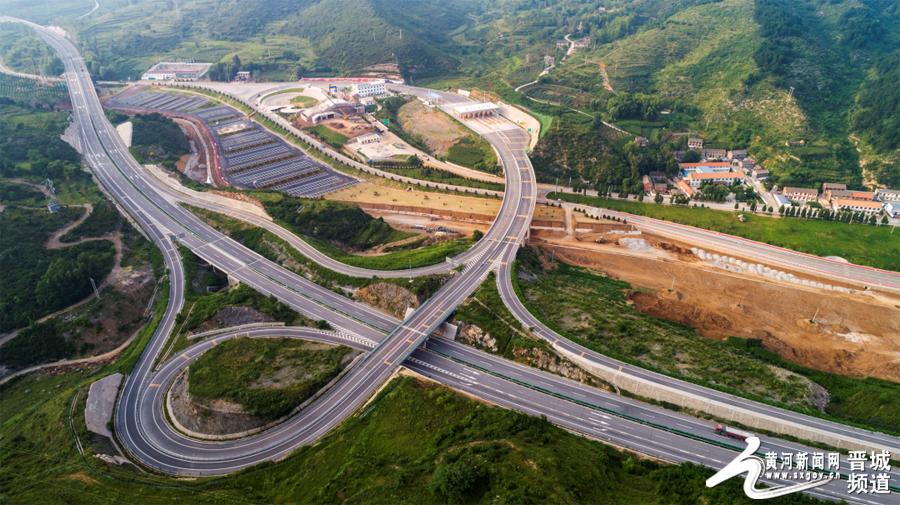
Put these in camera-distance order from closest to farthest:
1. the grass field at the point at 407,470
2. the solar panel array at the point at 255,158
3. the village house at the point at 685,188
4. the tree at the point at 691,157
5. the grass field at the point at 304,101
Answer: the grass field at the point at 407,470, the village house at the point at 685,188, the solar panel array at the point at 255,158, the tree at the point at 691,157, the grass field at the point at 304,101

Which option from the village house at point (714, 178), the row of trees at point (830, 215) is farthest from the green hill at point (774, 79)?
the row of trees at point (830, 215)

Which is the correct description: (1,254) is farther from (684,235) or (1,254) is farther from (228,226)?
(684,235)

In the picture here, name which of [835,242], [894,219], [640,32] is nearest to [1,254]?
[835,242]

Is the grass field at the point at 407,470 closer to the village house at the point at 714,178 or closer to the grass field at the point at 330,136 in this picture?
the village house at the point at 714,178

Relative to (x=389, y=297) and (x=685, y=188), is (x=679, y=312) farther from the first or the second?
(x=685, y=188)

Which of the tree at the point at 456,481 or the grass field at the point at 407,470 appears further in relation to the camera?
the grass field at the point at 407,470

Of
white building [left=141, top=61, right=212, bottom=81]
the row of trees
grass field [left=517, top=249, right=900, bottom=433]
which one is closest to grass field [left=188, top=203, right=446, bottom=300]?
grass field [left=517, top=249, right=900, bottom=433]
